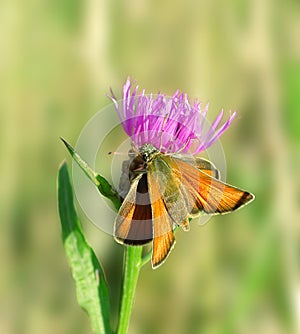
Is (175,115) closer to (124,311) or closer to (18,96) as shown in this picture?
(124,311)

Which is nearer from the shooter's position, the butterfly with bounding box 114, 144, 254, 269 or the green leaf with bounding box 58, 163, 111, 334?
the butterfly with bounding box 114, 144, 254, 269

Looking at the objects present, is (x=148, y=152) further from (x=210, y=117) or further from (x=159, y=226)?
(x=210, y=117)

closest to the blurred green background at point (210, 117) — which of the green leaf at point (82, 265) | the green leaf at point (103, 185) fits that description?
the green leaf at point (82, 265)

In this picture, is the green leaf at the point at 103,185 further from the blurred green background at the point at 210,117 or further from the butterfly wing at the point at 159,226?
the blurred green background at the point at 210,117

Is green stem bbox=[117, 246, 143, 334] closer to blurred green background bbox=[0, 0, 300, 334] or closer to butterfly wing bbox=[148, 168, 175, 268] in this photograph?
butterfly wing bbox=[148, 168, 175, 268]

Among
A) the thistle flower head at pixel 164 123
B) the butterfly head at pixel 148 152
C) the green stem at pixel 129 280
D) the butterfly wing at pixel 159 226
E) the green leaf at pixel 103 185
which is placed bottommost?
the green stem at pixel 129 280

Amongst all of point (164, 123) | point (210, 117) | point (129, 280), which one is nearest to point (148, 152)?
point (164, 123)

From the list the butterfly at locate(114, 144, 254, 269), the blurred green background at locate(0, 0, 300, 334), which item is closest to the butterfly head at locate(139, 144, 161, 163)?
the butterfly at locate(114, 144, 254, 269)
